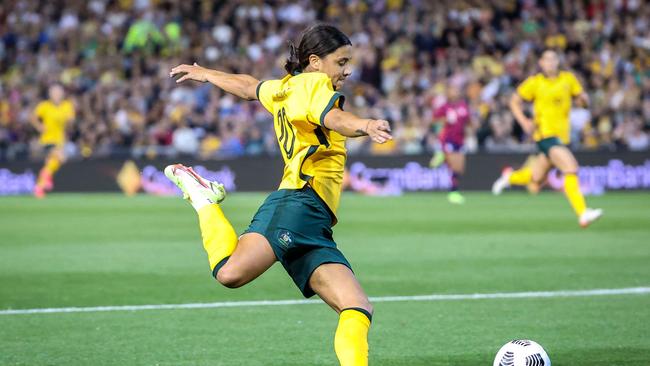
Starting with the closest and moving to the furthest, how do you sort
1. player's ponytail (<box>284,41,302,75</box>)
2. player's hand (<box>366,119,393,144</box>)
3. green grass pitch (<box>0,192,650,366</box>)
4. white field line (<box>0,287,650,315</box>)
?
player's hand (<box>366,119,393,144</box>)
player's ponytail (<box>284,41,302,75</box>)
green grass pitch (<box>0,192,650,366</box>)
white field line (<box>0,287,650,315</box>)

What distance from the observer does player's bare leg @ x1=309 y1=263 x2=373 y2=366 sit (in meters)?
4.91

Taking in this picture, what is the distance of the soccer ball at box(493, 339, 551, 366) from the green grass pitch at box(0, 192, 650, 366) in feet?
1.82

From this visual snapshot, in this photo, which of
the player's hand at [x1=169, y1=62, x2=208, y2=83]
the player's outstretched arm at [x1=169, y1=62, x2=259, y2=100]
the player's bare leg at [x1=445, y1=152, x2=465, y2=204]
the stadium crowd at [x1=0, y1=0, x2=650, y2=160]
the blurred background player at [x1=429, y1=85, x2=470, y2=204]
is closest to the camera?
the player's outstretched arm at [x1=169, y1=62, x2=259, y2=100]

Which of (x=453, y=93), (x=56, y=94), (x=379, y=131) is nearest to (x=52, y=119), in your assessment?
(x=56, y=94)

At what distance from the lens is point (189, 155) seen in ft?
76.8

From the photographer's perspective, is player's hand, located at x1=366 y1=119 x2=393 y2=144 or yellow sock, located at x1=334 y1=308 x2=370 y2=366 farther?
yellow sock, located at x1=334 y1=308 x2=370 y2=366

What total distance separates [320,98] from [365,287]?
4635 millimetres

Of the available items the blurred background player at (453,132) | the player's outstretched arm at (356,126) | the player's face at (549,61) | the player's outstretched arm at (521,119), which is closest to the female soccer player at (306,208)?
the player's outstretched arm at (356,126)

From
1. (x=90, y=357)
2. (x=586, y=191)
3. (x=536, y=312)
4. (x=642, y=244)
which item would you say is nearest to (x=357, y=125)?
(x=90, y=357)

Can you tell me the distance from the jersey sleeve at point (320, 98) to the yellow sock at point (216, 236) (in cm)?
83

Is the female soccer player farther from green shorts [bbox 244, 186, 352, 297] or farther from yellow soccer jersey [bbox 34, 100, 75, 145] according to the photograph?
yellow soccer jersey [bbox 34, 100, 75, 145]

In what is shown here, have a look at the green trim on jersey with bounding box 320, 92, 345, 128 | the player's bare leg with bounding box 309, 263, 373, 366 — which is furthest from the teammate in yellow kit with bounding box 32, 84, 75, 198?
the green trim on jersey with bounding box 320, 92, 345, 128

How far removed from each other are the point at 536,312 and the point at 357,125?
12.4ft

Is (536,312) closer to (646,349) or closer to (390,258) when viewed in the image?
(646,349)
